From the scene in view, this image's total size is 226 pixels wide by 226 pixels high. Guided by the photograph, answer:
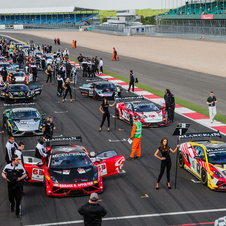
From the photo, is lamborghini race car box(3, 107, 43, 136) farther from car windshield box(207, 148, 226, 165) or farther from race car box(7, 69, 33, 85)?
race car box(7, 69, 33, 85)

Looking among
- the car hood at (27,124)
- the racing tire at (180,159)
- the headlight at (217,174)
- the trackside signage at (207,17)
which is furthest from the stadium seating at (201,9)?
the headlight at (217,174)

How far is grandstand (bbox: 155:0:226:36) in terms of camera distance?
8312cm

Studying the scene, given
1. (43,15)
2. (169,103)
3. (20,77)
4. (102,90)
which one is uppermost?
(43,15)

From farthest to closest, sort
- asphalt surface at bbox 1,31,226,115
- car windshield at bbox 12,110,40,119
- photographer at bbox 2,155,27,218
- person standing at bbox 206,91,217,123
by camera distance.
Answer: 1. asphalt surface at bbox 1,31,226,115
2. person standing at bbox 206,91,217,123
3. car windshield at bbox 12,110,40,119
4. photographer at bbox 2,155,27,218

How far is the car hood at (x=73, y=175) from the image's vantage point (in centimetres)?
1166

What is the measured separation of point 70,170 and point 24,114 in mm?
8378

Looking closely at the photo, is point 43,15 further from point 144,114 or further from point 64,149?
point 64,149

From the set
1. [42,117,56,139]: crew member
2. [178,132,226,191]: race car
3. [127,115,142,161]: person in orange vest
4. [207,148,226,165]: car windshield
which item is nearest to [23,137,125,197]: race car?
[127,115,142,161]: person in orange vest

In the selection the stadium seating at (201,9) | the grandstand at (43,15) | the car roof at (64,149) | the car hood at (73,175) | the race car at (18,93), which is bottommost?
the car hood at (73,175)

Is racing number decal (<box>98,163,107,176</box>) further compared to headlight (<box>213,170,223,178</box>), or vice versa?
racing number decal (<box>98,163,107,176</box>)

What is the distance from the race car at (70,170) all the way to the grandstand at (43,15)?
160 meters

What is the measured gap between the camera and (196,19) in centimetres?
9306

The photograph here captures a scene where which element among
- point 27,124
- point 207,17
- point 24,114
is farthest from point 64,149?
point 207,17

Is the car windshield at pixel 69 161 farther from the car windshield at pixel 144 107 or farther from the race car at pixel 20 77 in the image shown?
the race car at pixel 20 77
